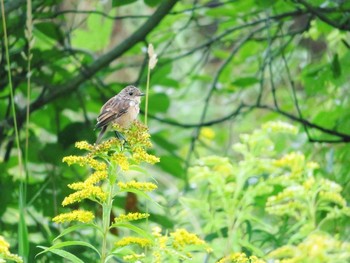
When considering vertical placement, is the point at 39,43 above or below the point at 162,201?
above

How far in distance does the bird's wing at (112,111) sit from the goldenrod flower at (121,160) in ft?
1.75

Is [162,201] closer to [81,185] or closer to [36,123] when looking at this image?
[36,123]

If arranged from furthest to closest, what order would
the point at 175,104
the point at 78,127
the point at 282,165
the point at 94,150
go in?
the point at 175,104 → the point at 78,127 → the point at 282,165 → the point at 94,150

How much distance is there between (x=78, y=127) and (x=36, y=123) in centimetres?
38

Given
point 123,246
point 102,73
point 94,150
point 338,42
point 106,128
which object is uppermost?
point 338,42

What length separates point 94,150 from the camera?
2.30 meters

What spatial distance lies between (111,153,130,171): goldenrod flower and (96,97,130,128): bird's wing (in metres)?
0.53

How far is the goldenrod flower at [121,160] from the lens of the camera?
7.37 ft

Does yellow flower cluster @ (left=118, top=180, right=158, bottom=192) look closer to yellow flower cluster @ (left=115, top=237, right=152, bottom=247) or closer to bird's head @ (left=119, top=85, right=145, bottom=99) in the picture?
yellow flower cluster @ (left=115, top=237, right=152, bottom=247)

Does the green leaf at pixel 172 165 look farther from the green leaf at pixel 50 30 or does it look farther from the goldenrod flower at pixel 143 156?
the goldenrod flower at pixel 143 156

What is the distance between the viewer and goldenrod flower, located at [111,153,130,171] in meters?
2.25

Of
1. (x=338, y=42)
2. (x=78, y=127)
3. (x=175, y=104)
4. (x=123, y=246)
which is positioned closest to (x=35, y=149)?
(x=78, y=127)

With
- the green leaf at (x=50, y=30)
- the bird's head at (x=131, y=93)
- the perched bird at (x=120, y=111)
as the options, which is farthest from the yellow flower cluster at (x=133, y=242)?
the green leaf at (x=50, y=30)

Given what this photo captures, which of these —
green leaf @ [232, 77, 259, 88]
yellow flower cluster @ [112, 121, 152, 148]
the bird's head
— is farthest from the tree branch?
yellow flower cluster @ [112, 121, 152, 148]
